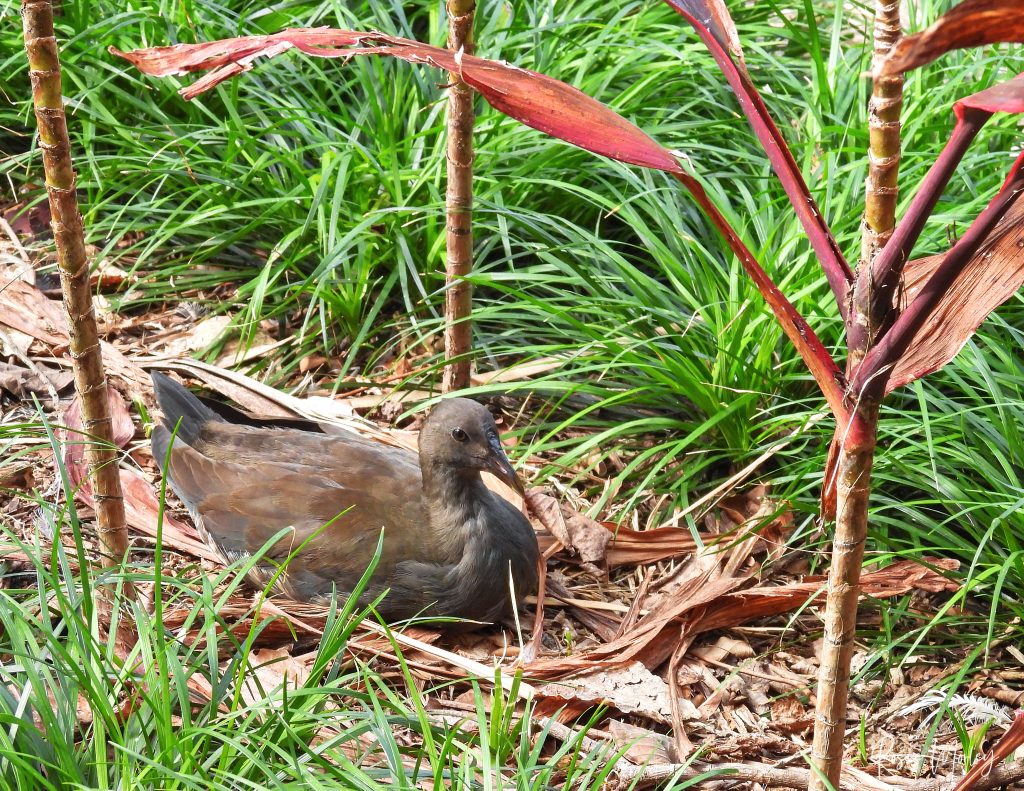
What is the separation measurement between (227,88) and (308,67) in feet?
1.23

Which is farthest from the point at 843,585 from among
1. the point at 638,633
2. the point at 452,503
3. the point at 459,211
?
the point at 459,211

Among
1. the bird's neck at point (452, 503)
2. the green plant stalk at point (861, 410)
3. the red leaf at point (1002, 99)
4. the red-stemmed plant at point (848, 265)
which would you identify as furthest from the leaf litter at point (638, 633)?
the red leaf at point (1002, 99)

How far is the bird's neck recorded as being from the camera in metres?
3.29

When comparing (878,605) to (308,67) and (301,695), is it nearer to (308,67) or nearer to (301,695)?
(301,695)

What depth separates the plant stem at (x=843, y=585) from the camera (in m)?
1.91

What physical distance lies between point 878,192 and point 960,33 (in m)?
0.41

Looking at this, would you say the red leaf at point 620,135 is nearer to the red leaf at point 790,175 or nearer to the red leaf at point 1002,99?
the red leaf at point 790,175

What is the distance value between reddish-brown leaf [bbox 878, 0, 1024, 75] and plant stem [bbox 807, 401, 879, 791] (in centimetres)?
62

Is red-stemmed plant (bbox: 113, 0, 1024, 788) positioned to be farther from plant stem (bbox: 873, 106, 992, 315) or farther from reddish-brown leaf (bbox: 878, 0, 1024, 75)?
reddish-brown leaf (bbox: 878, 0, 1024, 75)

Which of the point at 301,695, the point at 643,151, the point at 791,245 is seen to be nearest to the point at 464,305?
the point at 791,245

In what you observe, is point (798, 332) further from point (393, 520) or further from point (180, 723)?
point (393, 520)

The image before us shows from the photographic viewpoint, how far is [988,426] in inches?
131

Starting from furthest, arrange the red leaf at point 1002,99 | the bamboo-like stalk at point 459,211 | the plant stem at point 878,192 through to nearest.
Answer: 1. the bamboo-like stalk at point 459,211
2. the plant stem at point 878,192
3. the red leaf at point 1002,99

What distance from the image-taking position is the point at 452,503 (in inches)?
131
